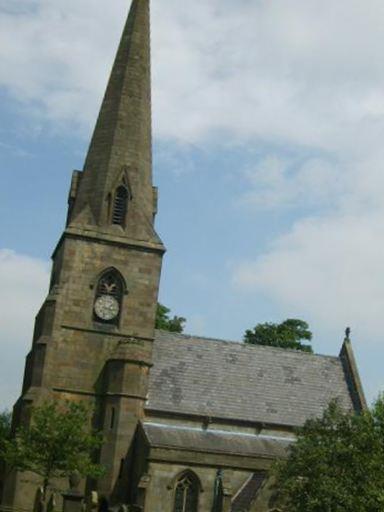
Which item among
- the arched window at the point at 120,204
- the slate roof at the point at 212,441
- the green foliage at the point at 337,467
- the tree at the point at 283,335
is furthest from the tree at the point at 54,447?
the tree at the point at 283,335

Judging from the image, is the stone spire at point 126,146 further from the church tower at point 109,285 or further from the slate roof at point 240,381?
the slate roof at point 240,381

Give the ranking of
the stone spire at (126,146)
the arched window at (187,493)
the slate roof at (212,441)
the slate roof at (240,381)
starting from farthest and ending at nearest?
the stone spire at (126,146) → the slate roof at (240,381) → the slate roof at (212,441) → the arched window at (187,493)

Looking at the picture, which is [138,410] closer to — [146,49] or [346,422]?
[346,422]

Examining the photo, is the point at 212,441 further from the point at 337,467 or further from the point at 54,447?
the point at 337,467

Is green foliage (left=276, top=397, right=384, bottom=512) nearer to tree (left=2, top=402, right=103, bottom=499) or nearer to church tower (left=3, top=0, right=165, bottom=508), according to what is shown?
tree (left=2, top=402, right=103, bottom=499)

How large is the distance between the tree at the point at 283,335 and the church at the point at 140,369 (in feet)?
46.9

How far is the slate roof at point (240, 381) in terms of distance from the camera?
43.4m

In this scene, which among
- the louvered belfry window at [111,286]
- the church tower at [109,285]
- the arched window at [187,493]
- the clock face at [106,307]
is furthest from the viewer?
the louvered belfry window at [111,286]

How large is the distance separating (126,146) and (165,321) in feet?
52.7

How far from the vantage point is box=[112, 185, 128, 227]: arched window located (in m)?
45.2

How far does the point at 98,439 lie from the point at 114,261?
9.84 metres

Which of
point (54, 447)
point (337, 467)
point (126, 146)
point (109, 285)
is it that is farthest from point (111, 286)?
point (337, 467)

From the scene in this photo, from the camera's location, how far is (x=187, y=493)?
39.8 metres

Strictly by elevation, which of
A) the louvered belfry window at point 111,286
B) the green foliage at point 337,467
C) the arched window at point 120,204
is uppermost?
the arched window at point 120,204
